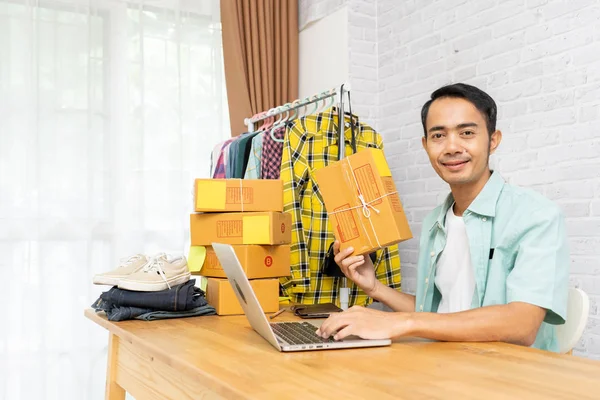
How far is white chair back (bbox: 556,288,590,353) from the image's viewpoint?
5.32 ft

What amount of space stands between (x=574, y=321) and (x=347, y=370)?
→ 32.3 inches

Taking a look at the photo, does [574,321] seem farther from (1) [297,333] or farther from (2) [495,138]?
(1) [297,333]

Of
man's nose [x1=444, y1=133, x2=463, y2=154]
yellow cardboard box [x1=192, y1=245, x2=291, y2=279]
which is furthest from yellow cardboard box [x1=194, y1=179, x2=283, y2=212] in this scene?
man's nose [x1=444, y1=133, x2=463, y2=154]

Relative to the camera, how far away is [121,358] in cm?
179

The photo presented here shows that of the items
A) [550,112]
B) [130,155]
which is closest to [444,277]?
[550,112]

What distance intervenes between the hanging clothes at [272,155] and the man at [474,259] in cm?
99

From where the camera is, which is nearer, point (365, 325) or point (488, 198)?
point (365, 325)

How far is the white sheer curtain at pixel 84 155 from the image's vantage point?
3141mm

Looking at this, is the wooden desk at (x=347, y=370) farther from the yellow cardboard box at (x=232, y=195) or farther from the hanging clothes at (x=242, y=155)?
the hanging clothes at (x=242, y=155)

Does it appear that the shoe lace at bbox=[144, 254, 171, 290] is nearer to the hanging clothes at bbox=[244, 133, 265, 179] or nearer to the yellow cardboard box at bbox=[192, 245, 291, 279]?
the yellow cardboard box at bbox=[192, 245, 291, 279]

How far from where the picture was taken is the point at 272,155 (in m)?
2.92

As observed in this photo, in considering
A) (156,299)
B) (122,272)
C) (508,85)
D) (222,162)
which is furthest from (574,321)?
(222,162)

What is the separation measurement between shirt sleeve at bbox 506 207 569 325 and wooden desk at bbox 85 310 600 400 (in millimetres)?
224

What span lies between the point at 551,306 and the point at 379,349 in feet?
1.65
